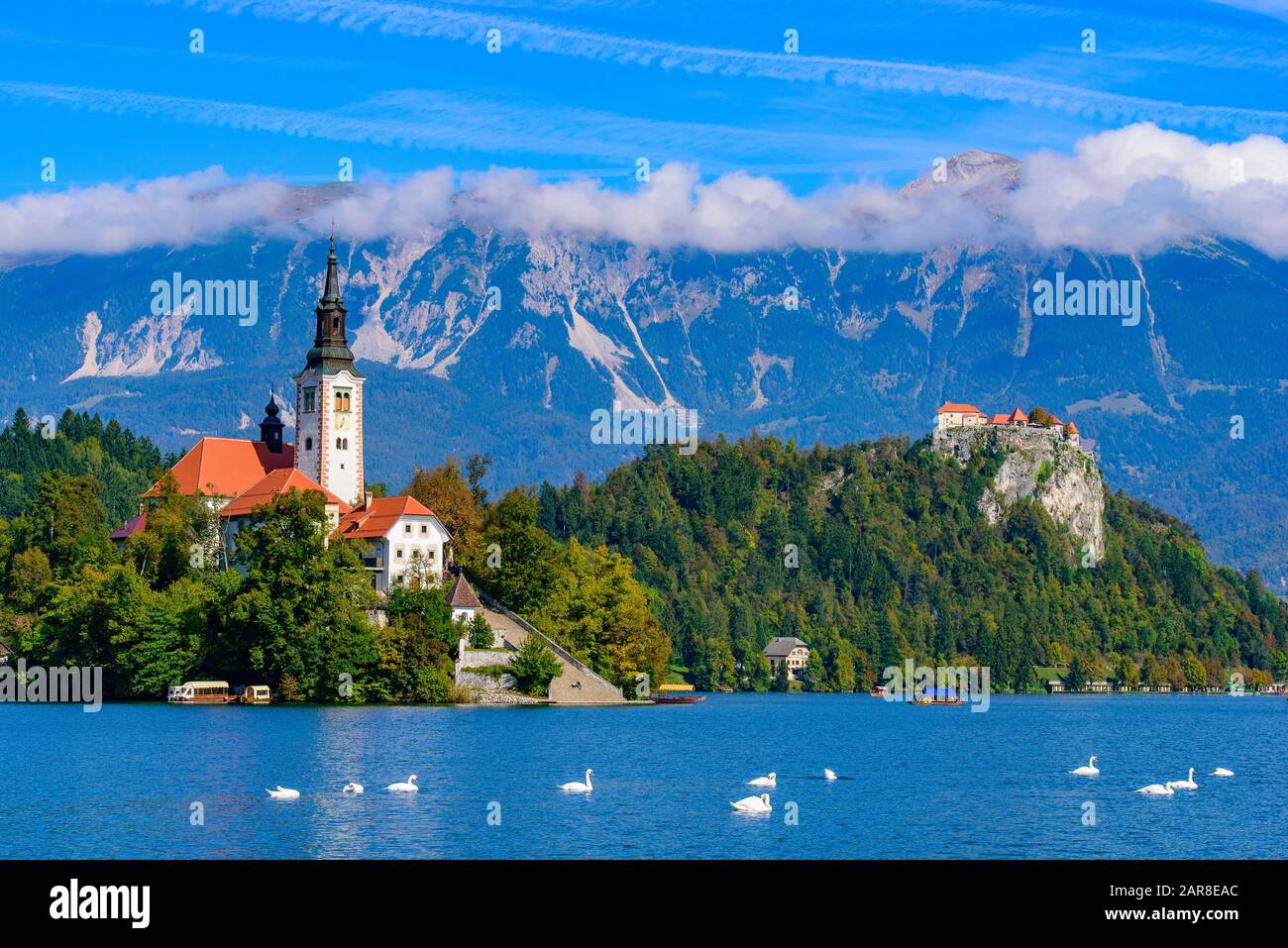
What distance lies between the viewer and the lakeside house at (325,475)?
408ft

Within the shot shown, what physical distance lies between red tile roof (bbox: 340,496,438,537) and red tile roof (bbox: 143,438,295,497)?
482 inches

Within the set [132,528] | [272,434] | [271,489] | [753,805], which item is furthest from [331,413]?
[753,805]

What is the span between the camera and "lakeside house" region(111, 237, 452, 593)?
124312 mm

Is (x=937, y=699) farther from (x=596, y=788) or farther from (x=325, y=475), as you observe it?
(x=596, y=788)

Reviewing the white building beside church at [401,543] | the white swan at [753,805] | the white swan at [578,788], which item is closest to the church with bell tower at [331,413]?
the white building beside church at [401,543]

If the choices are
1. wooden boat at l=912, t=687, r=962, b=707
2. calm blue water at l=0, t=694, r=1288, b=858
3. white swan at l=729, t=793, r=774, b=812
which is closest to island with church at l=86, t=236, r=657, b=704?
calm blue water at l=0, t=694, r=1288, b=858

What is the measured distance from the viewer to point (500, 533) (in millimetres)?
125375

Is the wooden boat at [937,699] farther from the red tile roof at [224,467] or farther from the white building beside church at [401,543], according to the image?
the red tile roof at [224,467]

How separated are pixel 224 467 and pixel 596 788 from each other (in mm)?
78310

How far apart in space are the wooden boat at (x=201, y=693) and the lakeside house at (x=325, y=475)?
11.8 meters

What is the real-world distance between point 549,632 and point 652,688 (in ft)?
70.9
